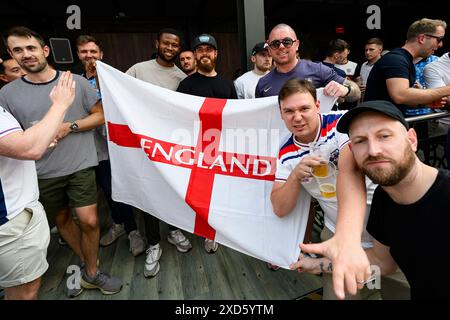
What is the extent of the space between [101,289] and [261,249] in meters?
1.16

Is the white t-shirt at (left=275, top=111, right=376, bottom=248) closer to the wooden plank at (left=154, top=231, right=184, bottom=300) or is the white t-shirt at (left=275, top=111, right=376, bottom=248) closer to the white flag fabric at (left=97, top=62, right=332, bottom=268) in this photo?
the white flag fabric at (left=97, top=62, right=332, bottom=268)

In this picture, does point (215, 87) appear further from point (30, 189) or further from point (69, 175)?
point (30, 189)

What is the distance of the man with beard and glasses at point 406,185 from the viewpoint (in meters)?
0.91

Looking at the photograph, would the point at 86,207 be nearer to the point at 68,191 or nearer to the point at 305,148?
the point at 68,191

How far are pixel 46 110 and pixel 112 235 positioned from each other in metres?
1.27

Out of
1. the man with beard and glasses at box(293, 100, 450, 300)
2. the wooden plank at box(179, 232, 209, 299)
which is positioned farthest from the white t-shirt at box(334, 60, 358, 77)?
the man with beard and glasses at box(293, 100, 450, 300)

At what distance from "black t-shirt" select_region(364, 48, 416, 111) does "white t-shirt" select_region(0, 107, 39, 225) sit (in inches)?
83.9

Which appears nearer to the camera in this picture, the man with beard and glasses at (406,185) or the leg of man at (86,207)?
the man with beard and glasses at (406,185)

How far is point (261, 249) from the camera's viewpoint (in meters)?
1.61

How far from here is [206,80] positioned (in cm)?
204

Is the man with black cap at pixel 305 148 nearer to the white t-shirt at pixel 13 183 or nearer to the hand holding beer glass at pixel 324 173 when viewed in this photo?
the hand holding beer glass at pixel 324 173

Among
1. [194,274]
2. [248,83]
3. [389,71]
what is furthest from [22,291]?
[389,71]

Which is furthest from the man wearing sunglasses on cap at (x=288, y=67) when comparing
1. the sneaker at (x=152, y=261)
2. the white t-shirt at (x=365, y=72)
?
the white t-shirt at (x=365, y=72)

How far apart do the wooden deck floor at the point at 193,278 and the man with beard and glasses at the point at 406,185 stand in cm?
93
